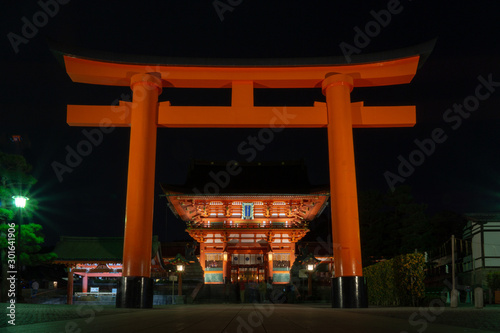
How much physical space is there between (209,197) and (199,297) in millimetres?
5485

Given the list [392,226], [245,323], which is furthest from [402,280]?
[392,226]

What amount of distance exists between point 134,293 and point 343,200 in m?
5.71

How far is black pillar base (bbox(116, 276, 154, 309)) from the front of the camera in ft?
34.8

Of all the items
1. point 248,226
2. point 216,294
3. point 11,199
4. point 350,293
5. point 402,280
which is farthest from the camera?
point 248,226

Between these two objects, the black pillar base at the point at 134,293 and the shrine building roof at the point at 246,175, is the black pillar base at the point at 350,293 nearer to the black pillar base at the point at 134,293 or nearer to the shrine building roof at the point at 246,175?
the black pillar base at the point at 134,293

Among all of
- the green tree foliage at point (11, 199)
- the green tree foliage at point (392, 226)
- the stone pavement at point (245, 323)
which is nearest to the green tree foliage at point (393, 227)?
the green tree foliage at point (392, 226)

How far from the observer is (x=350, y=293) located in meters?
10.7

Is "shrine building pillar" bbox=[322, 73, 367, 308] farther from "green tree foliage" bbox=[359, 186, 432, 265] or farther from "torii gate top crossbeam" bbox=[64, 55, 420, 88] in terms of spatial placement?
"green tree foliage" bbox=[359, 186, 432, 265]

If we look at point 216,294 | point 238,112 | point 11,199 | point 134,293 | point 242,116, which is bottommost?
point 216,294

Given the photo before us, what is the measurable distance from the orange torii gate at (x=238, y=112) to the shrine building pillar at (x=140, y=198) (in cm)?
3

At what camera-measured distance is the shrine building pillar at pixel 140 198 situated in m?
10.8

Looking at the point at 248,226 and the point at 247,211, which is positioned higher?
the point at 247,211

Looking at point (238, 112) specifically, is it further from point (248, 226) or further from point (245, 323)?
point (248, 226)

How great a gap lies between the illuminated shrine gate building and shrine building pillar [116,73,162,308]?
13.1 m
